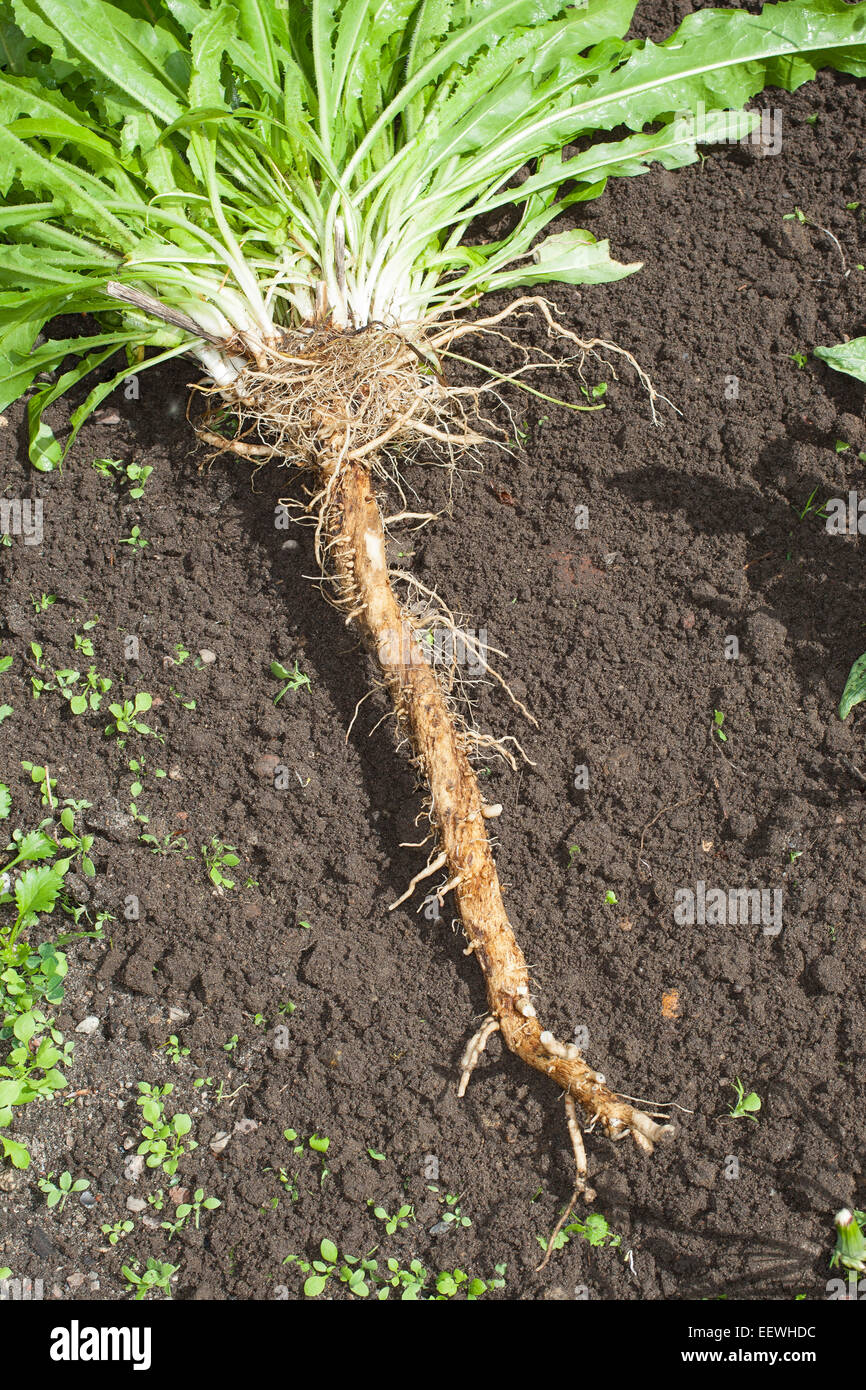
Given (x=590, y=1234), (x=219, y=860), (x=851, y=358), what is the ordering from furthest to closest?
(x=219, y=860) → (x=590, y=1234) → (x=851, y=358)

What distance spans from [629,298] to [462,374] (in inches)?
17.8

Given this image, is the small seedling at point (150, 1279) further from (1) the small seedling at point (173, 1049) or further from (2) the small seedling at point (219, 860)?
(2) the small seedling at point (219, 860)

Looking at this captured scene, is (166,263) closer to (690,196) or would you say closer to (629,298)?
(629,298)

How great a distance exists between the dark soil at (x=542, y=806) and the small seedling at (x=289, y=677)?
0.03 meters

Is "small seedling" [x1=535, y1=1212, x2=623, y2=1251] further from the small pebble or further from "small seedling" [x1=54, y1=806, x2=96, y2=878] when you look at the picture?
"small seedling" [x1=54, y1=806, x2=96, y2=878]

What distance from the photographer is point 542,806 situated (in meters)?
2.31

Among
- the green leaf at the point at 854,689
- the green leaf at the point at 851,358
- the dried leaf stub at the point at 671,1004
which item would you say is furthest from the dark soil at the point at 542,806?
the green leaf at the point at 851,358

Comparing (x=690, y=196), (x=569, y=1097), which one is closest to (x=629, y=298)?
(x=690, y=196)

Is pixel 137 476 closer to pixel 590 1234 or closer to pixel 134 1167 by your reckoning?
pixel 134 1167

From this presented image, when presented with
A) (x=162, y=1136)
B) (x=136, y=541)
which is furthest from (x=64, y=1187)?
(x=136, y=541)

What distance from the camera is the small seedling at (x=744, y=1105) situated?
2148mm

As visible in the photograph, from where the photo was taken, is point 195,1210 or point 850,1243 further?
point 195,1210

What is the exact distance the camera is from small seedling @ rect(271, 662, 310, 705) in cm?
238

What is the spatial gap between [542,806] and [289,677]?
687mm
